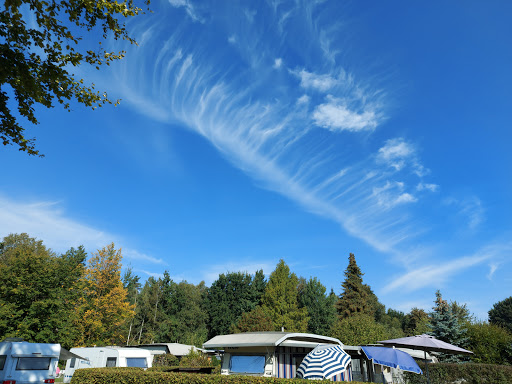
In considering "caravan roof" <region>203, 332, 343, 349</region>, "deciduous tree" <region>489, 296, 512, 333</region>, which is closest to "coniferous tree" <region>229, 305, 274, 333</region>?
"caravan roof" <region>203, 332, 343, 349</region>

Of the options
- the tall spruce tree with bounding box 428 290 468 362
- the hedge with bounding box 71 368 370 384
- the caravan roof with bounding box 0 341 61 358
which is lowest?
the hedge with bounding box 71 368 370 384

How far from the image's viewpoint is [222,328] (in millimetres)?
46875

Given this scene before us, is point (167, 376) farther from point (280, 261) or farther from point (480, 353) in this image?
point (280, 261)

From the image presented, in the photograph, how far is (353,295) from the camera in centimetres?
5178

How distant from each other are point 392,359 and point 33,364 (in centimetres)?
1729

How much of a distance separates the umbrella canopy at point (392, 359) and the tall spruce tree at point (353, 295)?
38606 millimetres

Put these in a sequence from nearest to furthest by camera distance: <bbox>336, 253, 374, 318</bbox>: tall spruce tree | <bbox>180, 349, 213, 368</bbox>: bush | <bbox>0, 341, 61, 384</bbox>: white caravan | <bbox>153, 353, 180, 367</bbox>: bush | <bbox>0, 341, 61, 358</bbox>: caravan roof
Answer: <bbox>0, 341, 61, 384</bbox>: white caravan, <bbox>0, 341, 61, 358</bbox>: caravan roof, <bbox>180, 349, 213, 368</bbox>: bush, <bbox>153, 353, 180, 367</bbox>: bush, <bbox>336, 253, 374, 318</bbox>: tall spruce tree

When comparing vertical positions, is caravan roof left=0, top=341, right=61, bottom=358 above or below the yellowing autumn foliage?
below

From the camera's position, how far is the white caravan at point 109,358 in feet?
65.5

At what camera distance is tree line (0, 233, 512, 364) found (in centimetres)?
2553

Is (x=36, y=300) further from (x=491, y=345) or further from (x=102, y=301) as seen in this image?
(x=491, y=345)

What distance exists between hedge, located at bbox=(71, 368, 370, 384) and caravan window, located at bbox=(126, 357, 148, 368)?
327cm

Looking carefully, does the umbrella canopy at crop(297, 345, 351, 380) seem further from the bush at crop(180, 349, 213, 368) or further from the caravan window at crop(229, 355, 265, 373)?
the bush at crop(180, 349, 213, 368)

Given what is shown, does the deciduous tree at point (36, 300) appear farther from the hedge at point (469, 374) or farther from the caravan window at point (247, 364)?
the hedge at point (469, 374)
